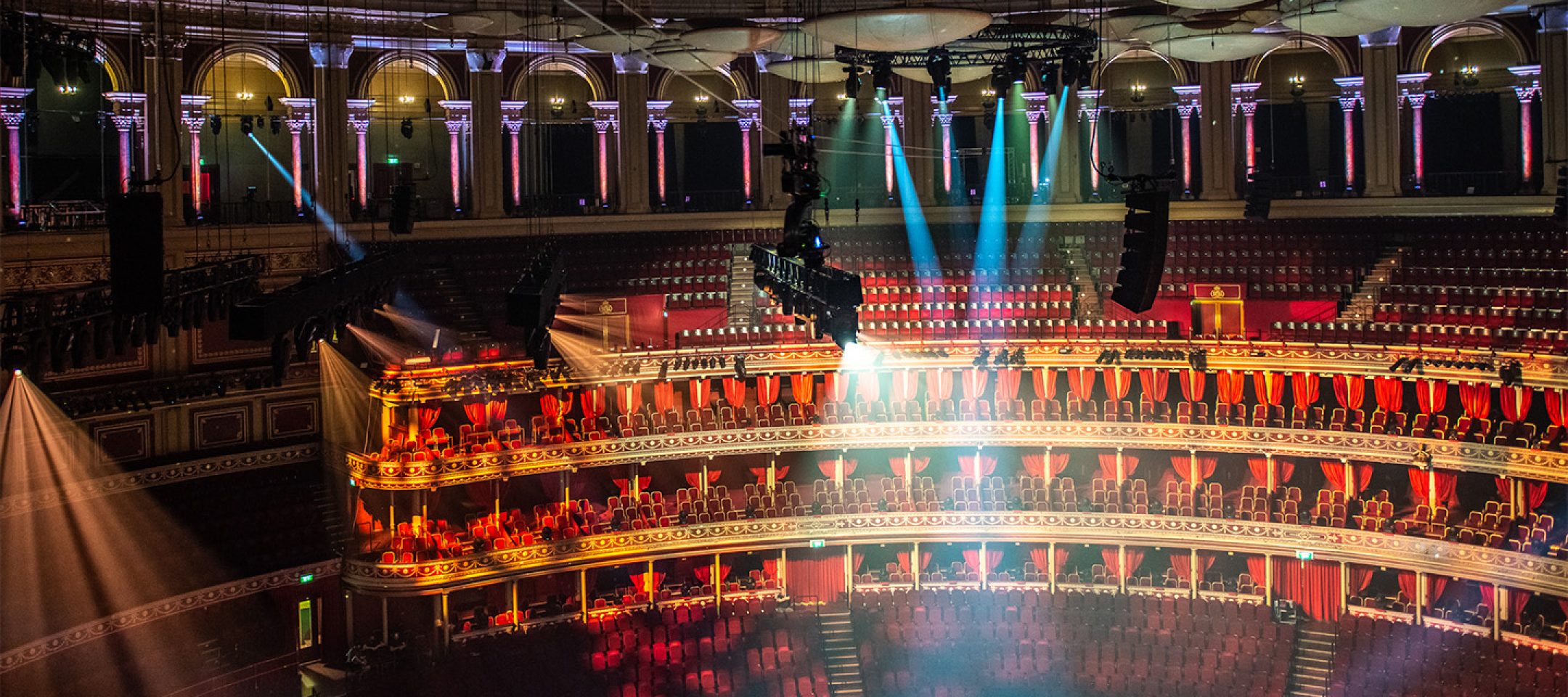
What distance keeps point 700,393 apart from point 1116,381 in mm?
7257

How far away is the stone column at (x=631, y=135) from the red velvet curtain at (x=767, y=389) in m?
5.50

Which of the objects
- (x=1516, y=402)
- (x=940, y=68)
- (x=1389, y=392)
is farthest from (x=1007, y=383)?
(x=1516, y=402)

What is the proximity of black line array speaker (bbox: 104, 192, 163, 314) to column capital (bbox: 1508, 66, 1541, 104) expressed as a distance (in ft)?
75.5

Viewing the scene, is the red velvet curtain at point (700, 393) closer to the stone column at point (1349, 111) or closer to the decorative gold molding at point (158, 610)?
the decorative gold molding at point (158, 610)

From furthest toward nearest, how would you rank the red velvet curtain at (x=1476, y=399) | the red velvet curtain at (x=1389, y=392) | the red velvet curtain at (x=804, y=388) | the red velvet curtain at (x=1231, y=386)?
the red velvet curtain at (x=804, y=388) → the red velvet curtain at (x=1231, y=386) → the red velvet curtain at (x=1389, y=392) → the red velvet curtain at (x=1476, y=399)

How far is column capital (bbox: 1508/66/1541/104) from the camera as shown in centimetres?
2372

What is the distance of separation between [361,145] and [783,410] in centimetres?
956

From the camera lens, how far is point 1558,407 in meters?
19.8

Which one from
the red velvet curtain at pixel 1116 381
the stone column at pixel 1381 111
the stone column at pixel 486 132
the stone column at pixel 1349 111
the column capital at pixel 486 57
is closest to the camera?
the red velvet curtain at pixel 1116 381

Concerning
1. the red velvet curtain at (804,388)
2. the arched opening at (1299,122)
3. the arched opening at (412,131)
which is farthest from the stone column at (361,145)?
the arched opening at (1299,122)

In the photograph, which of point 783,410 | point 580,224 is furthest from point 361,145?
point 783,410

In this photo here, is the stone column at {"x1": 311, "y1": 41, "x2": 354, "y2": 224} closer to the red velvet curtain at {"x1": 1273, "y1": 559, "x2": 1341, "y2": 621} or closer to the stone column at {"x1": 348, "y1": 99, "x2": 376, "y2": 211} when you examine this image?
the stone column at {"x1": 348, "y1": 99, "x2": 376, "y2": 211}

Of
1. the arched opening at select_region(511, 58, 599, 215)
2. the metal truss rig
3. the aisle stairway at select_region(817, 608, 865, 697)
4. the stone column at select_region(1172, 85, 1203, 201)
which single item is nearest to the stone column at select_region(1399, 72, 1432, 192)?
the stone column at select_region(1172, 85, 1203, 201)

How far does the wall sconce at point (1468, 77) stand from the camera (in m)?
25.5
